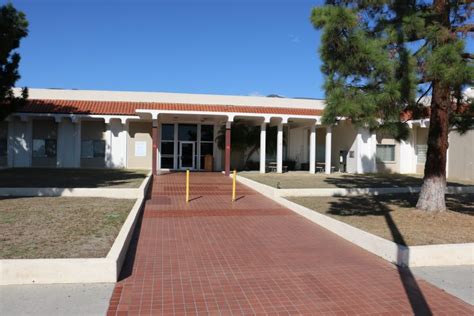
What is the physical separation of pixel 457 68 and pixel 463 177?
17.8 meters

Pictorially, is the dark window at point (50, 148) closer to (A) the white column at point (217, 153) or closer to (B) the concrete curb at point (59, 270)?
(A) the white column at point (217, 153)

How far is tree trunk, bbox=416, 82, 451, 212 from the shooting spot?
35.7 feet

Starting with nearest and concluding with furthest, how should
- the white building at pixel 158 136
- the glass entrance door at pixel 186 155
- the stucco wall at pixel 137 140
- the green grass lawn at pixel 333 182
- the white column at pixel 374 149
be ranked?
1. the green grass lawn at pixel 333 182
2. the white building at pixel 158 136
3. the stucco wall at pixel 137 140
4. the white column at pixel 374 149
5. the glass entrance door at pixel 186 155

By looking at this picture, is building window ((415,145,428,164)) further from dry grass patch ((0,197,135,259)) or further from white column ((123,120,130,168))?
dry grass patch ((0,197,135,259))

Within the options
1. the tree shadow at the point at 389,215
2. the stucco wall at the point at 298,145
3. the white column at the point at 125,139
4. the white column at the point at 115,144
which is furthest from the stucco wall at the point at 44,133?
the tree shadow at the point at 389,215

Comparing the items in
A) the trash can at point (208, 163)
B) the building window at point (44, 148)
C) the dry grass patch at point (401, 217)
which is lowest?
the dry grass patch at point (401, 217)

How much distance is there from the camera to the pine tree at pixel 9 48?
55.5 ft

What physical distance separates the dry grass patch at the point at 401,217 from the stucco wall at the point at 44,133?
18.4 m

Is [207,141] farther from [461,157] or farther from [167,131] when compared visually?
[461,157]

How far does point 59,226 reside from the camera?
8867 mm

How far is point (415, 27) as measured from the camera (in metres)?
9.23

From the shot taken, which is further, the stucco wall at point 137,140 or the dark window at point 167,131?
the dark window at point 167,131

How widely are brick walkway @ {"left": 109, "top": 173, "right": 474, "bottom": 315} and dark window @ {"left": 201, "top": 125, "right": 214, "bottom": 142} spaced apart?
18.4 meters

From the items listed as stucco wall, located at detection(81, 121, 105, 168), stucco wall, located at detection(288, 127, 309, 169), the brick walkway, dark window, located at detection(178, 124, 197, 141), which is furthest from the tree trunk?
stucco wall, located at detection(81, 121, 105, 168)
